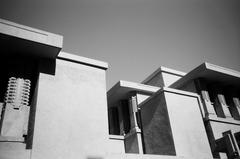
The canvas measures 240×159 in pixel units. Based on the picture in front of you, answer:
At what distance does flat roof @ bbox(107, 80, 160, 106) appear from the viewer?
15.3 metres

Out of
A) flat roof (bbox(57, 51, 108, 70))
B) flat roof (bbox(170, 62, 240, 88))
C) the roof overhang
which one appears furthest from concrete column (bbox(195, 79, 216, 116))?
the roof overhang

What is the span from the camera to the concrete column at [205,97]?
43.8 ft

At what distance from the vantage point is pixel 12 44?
26.3 feet

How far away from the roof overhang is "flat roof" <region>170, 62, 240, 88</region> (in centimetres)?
918

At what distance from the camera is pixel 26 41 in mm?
7977

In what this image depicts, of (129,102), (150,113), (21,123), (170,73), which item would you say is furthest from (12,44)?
(170,73)

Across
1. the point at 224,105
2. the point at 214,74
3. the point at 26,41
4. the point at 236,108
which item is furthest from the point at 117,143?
the point at 26,41

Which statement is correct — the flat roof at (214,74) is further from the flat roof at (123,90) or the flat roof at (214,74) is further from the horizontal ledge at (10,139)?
the horizontal ledge at (10,139)

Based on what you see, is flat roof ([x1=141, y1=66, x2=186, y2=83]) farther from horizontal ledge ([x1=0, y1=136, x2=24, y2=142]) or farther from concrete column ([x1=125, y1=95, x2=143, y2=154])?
horizontal ledge ([x1=0, y1=136, x2=24, y2=142])

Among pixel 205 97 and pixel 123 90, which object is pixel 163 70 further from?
pixel 205 97

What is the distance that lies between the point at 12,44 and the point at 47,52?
1.25m

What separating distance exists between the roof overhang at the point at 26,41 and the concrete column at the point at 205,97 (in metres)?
9.44

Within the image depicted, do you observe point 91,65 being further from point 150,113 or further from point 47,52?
point 150,113

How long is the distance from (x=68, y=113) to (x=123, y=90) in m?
7.66
